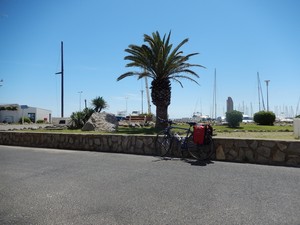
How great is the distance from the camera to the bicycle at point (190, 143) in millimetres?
7832

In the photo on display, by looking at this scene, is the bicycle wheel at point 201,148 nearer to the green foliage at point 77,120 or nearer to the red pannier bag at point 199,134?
the red pannier bag at point 199,134

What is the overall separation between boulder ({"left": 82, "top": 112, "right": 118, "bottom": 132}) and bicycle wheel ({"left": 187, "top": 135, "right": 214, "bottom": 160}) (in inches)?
387

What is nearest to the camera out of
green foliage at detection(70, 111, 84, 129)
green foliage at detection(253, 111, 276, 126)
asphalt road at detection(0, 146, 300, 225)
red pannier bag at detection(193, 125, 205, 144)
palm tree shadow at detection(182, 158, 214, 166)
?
asphalt road at detection(0, 146, 300, 225)

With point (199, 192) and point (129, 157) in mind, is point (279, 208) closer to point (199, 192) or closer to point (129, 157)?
point (199, 192)

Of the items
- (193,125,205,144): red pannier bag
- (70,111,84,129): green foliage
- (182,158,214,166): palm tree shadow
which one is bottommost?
(182,158,214,166): palm tree shadow

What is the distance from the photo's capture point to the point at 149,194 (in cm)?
454

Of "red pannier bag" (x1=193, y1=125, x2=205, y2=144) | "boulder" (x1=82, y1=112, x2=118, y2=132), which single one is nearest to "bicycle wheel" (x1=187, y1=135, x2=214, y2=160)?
"red pannier bag" (x1=193, y1=125, x2=205, y2=144)

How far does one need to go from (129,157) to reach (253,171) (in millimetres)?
3815

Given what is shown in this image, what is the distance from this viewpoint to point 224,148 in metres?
7.95

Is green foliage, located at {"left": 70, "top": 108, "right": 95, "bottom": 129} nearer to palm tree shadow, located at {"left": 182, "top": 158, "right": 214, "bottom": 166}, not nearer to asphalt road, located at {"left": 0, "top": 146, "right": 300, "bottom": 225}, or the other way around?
asphalt road, located at {"left": 0, "top": 146, "right": 300, "bottom": 225}

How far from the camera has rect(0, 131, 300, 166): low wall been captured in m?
7.24

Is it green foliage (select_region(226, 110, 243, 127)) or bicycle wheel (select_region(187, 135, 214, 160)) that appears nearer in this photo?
bicycle wheel (select_region(187, 135, 214, 160))

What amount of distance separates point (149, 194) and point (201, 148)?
3.82 m

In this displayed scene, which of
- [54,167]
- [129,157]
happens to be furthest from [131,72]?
[54,167]
